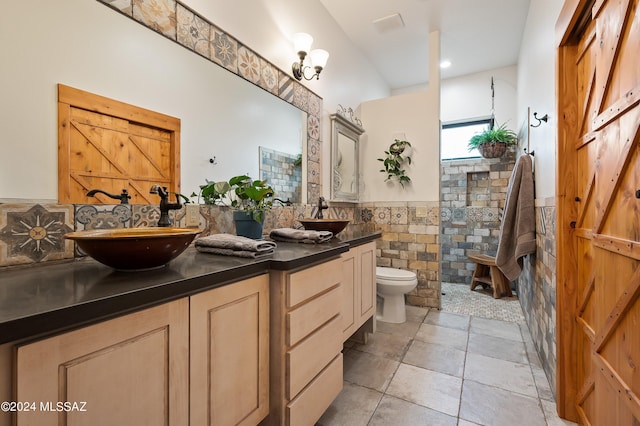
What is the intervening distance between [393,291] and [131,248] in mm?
2237

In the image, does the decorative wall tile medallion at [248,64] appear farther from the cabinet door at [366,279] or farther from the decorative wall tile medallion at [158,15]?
the cabinet door at [366,279]

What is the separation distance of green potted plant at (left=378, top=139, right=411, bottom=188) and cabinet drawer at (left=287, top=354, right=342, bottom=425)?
2192 millimetres

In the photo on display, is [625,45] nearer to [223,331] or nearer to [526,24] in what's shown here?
[223,331]

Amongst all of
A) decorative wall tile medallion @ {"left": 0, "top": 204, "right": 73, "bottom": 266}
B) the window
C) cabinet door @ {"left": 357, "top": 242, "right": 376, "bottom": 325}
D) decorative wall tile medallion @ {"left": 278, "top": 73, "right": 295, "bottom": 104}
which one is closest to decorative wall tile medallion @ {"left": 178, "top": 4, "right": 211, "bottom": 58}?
decorative wall tile medallion @ {"left": 278, "top": 73, "right": 295, "bottom": 104}

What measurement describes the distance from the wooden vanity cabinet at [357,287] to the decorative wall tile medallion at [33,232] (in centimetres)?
128

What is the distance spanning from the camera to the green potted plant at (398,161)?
125 inches

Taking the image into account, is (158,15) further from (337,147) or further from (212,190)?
(337,147)

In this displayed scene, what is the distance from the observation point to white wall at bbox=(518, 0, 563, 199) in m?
1.72

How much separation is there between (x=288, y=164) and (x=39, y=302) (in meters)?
1.69

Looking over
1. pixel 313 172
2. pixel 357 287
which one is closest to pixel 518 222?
pixel 357 287

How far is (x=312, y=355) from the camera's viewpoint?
49.4 inches

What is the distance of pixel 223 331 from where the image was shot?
92cm

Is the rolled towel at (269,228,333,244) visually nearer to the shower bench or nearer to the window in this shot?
the shower bench

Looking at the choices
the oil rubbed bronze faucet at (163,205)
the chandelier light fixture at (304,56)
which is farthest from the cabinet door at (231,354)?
the chandelier light fixture at (304,56)
